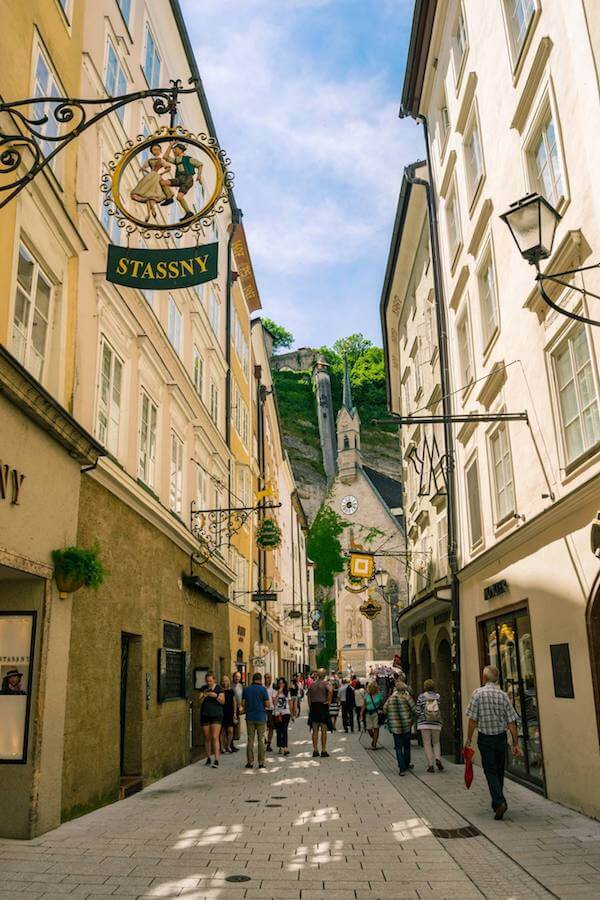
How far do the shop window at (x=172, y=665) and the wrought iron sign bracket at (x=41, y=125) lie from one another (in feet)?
27.4

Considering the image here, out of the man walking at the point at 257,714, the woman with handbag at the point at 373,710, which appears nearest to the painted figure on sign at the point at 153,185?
the man walking at the point at 257,714

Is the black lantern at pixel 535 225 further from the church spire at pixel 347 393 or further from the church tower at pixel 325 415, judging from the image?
the church tower at pixel 325 415

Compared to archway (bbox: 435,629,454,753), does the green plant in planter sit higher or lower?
higher

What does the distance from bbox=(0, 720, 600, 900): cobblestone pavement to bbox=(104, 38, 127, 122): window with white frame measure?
1081 cm

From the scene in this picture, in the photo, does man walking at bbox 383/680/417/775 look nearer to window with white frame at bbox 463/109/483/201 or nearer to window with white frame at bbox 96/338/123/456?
window with white frame at bbox 96/338/123/456

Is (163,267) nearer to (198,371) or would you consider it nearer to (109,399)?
(109,399)

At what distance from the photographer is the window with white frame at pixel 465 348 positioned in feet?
50.6

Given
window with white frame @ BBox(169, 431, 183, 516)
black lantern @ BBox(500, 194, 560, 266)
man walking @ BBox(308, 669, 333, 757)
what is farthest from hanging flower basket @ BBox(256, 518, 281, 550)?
black lantern @ BBox(500, 194, 560, 266)

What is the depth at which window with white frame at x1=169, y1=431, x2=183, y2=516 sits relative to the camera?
15.8 meters

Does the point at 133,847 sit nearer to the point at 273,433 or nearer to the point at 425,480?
the point at 425,480

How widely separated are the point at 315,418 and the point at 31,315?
99722 mm

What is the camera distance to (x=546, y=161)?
34.8ft

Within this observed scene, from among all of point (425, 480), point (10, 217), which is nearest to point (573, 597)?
point (10, 217)

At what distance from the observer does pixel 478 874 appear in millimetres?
6359
